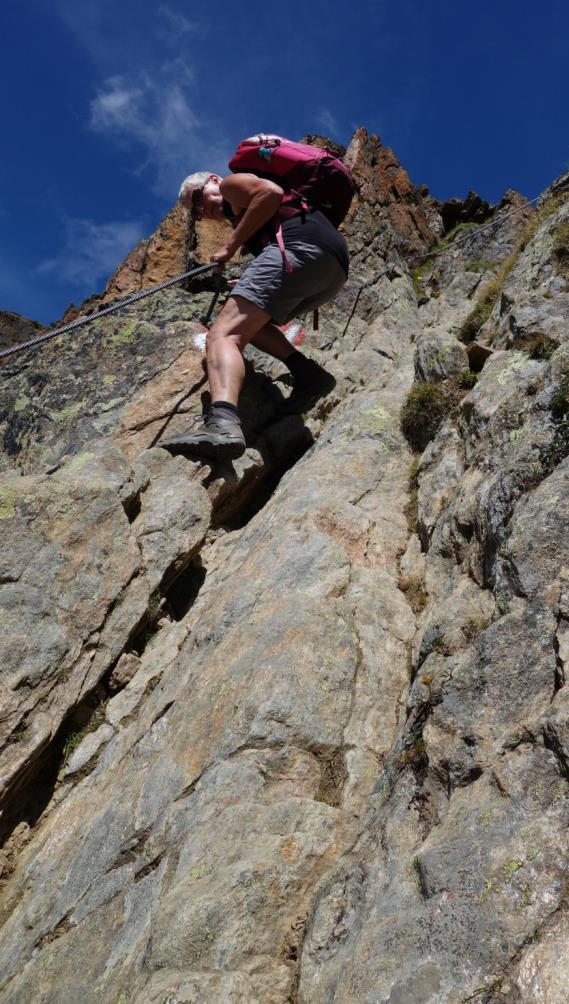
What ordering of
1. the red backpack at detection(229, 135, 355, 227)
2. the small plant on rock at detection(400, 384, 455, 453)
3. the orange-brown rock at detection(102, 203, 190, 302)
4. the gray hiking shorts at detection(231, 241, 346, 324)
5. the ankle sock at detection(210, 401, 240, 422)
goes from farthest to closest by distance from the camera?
the orange-brown rock at detection(102, 203, 190, 302) → the red backpack at detection(229, 135, 355, 227) → the gray hiking shorts at detection(231, 241, 346, 324) → the ankle sock at detection(210, 401, 240, 422) → the small plant on rock at detection(400, 384, 455, 453)

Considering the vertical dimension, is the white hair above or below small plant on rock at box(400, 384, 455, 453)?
above

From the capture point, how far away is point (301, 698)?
216 inches

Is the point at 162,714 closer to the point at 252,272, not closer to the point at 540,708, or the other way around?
the point at 540,708

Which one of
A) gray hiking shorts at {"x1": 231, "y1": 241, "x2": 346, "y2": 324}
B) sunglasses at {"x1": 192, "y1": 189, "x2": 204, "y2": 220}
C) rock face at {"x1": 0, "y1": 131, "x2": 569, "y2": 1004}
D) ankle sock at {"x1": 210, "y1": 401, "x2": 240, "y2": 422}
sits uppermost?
sunglasses at {"x1": 192, "y1": 189, "x2": 204, "y2": 220}

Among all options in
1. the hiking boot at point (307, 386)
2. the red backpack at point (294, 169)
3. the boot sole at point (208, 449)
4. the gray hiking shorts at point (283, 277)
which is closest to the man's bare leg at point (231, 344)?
the gray hiking shorts at point (283, 277)

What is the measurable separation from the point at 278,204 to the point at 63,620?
624 cm

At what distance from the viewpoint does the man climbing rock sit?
9.10 m

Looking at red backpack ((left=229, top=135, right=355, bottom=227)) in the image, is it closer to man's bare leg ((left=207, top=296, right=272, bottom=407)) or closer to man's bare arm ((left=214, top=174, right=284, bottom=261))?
man's bare arm ((left=214, top=174, right=284, bottom=261))

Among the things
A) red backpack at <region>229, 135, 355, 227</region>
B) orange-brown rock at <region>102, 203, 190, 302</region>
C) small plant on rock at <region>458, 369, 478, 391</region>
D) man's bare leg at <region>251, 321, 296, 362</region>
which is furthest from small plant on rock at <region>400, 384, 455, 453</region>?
orange-brown rock at <region>102, 203, 190, 302</region>

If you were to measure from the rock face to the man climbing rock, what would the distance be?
2.00ft

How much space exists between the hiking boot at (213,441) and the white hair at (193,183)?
3.84 m

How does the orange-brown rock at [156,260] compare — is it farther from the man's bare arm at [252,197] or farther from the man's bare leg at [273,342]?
the man's bare arm at [252,197]

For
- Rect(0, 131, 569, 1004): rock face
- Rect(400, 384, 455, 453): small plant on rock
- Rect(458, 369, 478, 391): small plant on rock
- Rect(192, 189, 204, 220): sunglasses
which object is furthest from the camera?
Rect(192, 189, 204, 220): sunglasses

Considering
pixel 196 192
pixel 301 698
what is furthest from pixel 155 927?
pixel 196 192
